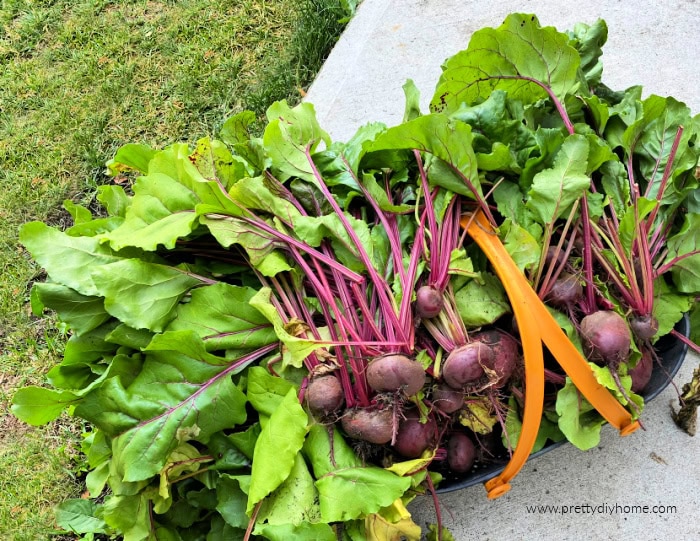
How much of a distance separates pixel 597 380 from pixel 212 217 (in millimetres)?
1058

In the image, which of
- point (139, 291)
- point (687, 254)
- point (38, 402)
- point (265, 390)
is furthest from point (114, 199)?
point (687, 254)

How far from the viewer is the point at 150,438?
1474mm

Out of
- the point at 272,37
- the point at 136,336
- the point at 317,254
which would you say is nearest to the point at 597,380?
the point at 317,254

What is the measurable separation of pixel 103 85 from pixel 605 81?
2.49 meters

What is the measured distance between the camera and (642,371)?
5.47ft

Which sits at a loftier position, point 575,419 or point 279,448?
point 279,448

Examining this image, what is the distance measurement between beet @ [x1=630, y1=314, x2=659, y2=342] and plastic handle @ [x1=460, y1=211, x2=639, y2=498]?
20 centimetres

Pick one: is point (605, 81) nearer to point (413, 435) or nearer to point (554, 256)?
point (554, 256)

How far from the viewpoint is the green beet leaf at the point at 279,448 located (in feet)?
4.59

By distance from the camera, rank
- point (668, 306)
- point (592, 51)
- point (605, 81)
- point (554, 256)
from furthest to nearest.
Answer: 1. point (605, 81)
2. point (592, 51)
3. point (668, 306)
4. point (554, 256)

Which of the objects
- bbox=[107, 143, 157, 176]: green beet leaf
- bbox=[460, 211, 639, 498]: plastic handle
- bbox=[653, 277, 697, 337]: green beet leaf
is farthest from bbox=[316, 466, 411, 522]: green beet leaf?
bbox=[107, 143, 157, 176]: green beet leaf

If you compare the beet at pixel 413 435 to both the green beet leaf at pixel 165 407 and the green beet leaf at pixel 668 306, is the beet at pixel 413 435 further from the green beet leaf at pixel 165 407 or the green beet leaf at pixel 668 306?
the green beet leaf at pixel 668 306

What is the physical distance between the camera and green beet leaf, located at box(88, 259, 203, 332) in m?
1.55

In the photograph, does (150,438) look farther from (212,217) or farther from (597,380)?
(597,380)
